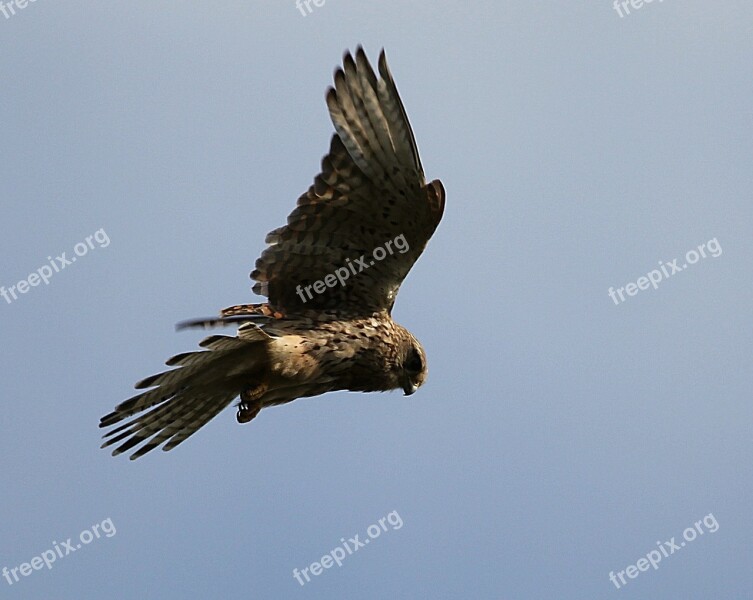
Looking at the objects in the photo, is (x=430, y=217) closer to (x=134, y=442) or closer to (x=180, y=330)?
(x=180, y=330)

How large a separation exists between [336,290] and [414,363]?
0.91m

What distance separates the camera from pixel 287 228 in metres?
9.02

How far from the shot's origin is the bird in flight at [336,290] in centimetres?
870

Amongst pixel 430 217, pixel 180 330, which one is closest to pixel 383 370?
pixel 430 217

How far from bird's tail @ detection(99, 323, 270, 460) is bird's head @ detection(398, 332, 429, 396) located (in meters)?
1.31

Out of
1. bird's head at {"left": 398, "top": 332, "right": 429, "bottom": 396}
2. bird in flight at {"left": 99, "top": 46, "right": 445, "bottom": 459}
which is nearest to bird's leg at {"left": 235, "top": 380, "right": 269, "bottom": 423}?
bird in flight at {"left": 99, "top": 46, "right": 445, "bottom": 459}

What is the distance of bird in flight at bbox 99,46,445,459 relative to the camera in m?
8.70

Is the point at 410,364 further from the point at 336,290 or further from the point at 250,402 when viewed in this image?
the point at 250,402

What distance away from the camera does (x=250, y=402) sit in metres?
8.82

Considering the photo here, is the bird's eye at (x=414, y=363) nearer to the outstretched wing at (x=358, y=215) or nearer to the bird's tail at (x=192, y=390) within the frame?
the outstretched wing at (x=358, y=215)

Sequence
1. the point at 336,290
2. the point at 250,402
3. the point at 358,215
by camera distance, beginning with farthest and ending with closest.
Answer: the point at 336,290 < the point at 358,215 < the point at 250,402

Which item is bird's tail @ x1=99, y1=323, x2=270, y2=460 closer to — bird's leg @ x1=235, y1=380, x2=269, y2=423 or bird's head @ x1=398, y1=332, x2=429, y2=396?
bird's leg @ x1=235, y1=380, x2=269, y2=423

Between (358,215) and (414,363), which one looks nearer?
(358,215)

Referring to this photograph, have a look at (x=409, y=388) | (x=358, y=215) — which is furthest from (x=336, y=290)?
(x=409, y=388)
